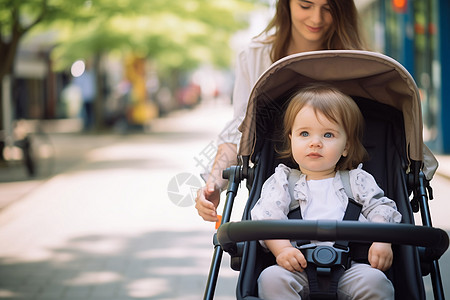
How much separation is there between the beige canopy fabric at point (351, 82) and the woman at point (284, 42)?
23 cm

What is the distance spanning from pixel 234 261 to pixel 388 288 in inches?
27.7

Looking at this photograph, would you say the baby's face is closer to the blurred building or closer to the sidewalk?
the sidewalk

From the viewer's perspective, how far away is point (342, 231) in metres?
2.45

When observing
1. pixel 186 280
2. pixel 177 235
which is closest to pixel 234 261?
pixel 186 280

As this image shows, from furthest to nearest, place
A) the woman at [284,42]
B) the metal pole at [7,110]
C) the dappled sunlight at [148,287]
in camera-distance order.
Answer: the metal pole at [7,110] < the dappled sunlight at [148,287] < the woman at [284,42]

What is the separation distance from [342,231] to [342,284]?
43 centimetres

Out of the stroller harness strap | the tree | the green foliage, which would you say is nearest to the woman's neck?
the stroller harness strap

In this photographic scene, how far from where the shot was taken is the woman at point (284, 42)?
137 inches

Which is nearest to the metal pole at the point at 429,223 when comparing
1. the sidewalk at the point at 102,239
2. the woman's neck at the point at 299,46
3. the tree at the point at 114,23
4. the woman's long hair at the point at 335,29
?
the woman's long hair at the point at 335,29

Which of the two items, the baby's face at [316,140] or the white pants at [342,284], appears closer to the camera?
the white pants at [342,284]

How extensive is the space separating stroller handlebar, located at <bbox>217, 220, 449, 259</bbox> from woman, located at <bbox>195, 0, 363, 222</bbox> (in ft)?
2.44

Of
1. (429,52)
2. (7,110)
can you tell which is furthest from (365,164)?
(429,52)

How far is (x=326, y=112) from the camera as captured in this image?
3.02m

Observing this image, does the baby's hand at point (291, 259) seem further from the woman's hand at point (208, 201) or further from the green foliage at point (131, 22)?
the green foliage at point (131, 22)
